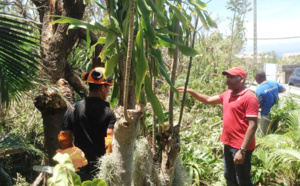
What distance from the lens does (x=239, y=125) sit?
Answer: 334 centimetres

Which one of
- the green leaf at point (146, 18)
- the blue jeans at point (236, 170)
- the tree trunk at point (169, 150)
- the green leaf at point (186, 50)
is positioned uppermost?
the green leaf at point (146, 18)

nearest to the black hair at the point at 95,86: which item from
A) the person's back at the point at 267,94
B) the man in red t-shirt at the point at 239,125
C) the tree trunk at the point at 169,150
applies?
the tree trunk at the point at 169,150

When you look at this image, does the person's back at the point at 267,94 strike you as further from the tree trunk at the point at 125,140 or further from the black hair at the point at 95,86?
the tree trunk at the point at 125,140

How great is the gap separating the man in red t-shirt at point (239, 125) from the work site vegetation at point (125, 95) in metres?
0.58

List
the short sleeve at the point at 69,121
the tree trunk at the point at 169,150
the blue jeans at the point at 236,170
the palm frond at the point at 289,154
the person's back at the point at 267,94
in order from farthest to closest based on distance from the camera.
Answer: the person's back at the point at 267,94 → the palm frond at the point at 289,154 → the blue jeans at the point at 236,170 → the short sleeve at the point at 69,121 → the tree trunk at the point at 169,150

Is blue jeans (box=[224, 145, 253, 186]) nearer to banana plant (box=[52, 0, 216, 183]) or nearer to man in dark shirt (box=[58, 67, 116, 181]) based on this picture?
man in dark shirt (box=[58, 67, 116, 181])

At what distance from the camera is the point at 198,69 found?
31.3ft

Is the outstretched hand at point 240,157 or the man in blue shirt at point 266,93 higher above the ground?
the man in blue shirt at point 266,93

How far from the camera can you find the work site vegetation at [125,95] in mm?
1490

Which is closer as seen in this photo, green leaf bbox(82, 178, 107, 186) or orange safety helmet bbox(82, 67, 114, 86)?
green leaf bbox(82, 178, 107, 186)

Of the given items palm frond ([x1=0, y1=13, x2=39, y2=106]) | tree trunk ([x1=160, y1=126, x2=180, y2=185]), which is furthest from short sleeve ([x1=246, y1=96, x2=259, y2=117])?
palm frond ([x1=0, y1=13, x2=39, y2=106])

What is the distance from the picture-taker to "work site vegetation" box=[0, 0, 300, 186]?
149cm

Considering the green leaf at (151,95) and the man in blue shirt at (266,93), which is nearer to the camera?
the green leaf at (151,95)

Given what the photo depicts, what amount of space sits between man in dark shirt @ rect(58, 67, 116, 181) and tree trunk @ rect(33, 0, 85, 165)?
823mm
